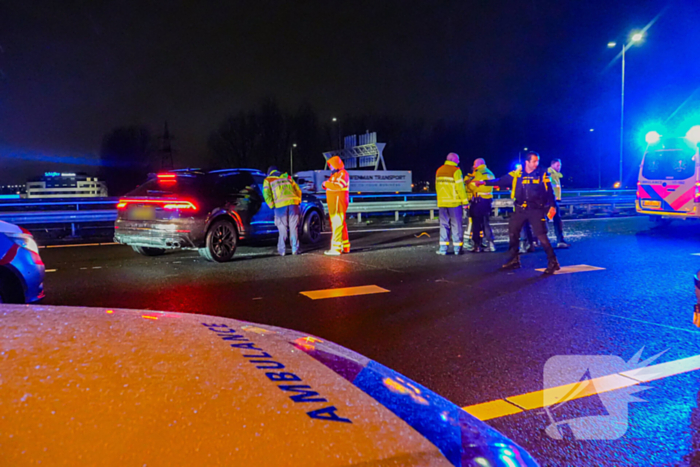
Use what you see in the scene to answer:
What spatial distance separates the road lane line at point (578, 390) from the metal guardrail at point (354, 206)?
48.9ft

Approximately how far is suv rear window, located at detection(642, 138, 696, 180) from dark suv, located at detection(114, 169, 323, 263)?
38.9ft

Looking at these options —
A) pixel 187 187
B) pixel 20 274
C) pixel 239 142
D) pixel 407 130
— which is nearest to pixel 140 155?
pixel 239 142

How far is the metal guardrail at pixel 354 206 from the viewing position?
1542cm

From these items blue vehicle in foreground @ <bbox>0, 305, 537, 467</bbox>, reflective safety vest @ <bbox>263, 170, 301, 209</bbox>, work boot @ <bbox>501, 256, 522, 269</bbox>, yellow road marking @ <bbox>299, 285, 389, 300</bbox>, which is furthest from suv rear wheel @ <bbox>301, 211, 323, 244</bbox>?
blue vehicle in foreground @ <bbox>0, 305, 537, 467</bbox>

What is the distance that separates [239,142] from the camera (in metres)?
66.1

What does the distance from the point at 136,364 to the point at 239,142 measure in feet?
218

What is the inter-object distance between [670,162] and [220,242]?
12.8 meters

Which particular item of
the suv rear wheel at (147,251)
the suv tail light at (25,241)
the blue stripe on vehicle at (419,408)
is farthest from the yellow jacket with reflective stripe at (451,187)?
the blue stripe on vehicle at (419,408)

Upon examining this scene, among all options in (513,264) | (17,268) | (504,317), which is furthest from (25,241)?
(513,264)

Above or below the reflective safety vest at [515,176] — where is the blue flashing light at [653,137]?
above

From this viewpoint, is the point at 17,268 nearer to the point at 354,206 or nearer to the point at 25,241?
the point at 25,241

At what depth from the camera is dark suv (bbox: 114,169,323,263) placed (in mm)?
9211

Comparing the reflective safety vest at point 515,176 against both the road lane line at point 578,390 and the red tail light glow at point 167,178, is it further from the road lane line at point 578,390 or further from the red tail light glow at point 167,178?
the red tail light glow at point 167,178

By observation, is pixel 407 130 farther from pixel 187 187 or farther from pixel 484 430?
pixel 484 430
